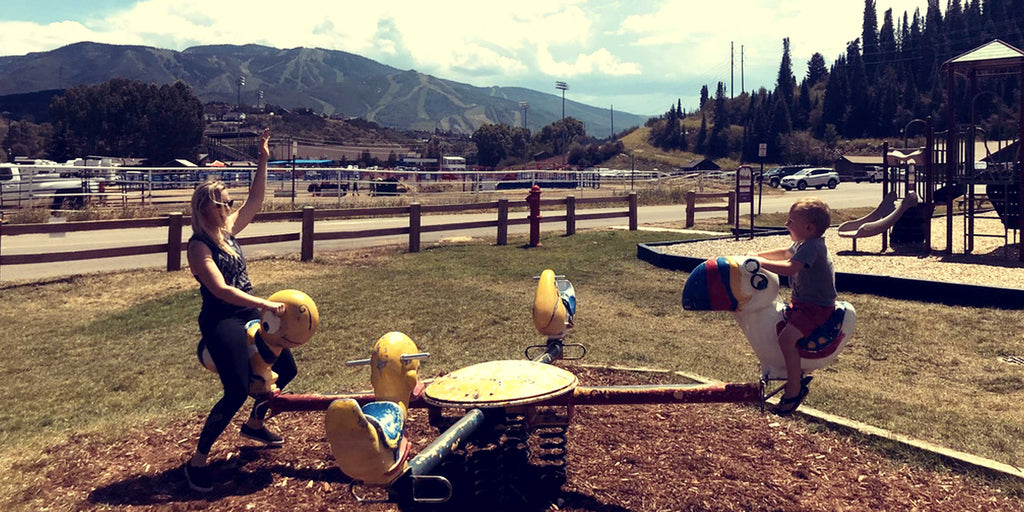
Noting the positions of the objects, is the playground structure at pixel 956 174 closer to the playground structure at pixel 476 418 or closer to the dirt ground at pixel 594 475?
the dirt ground at pixel 594 475

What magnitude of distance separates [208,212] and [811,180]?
5260cm

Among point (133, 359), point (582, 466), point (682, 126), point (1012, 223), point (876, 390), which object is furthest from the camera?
point (682, 126)

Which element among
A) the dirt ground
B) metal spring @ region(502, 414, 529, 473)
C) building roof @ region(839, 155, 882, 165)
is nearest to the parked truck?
the dirt ground

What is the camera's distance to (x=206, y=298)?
4293 millimetres

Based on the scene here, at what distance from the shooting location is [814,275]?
396 cm

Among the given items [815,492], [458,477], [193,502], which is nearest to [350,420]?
[458,477]

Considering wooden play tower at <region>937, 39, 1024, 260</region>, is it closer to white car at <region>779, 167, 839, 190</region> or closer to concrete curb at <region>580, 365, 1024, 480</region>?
concrete curb at <region>580, 365, 1024, 480</region>

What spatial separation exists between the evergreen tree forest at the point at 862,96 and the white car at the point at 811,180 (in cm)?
7324

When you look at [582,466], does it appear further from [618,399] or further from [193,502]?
[193,502]

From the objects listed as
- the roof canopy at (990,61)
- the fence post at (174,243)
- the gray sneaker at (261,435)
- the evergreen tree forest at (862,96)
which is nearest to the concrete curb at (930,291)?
the roof canopy at (990,61)

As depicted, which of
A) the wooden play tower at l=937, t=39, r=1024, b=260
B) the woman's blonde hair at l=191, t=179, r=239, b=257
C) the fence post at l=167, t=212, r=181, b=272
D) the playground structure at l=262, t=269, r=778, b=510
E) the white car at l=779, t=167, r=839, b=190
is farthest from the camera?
the white car at l=779, t=167, r=839, b=190

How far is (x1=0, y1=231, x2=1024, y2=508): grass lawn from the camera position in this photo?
5320 millimetres

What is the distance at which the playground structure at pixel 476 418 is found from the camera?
122 inches

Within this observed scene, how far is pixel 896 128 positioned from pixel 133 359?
482 ft
